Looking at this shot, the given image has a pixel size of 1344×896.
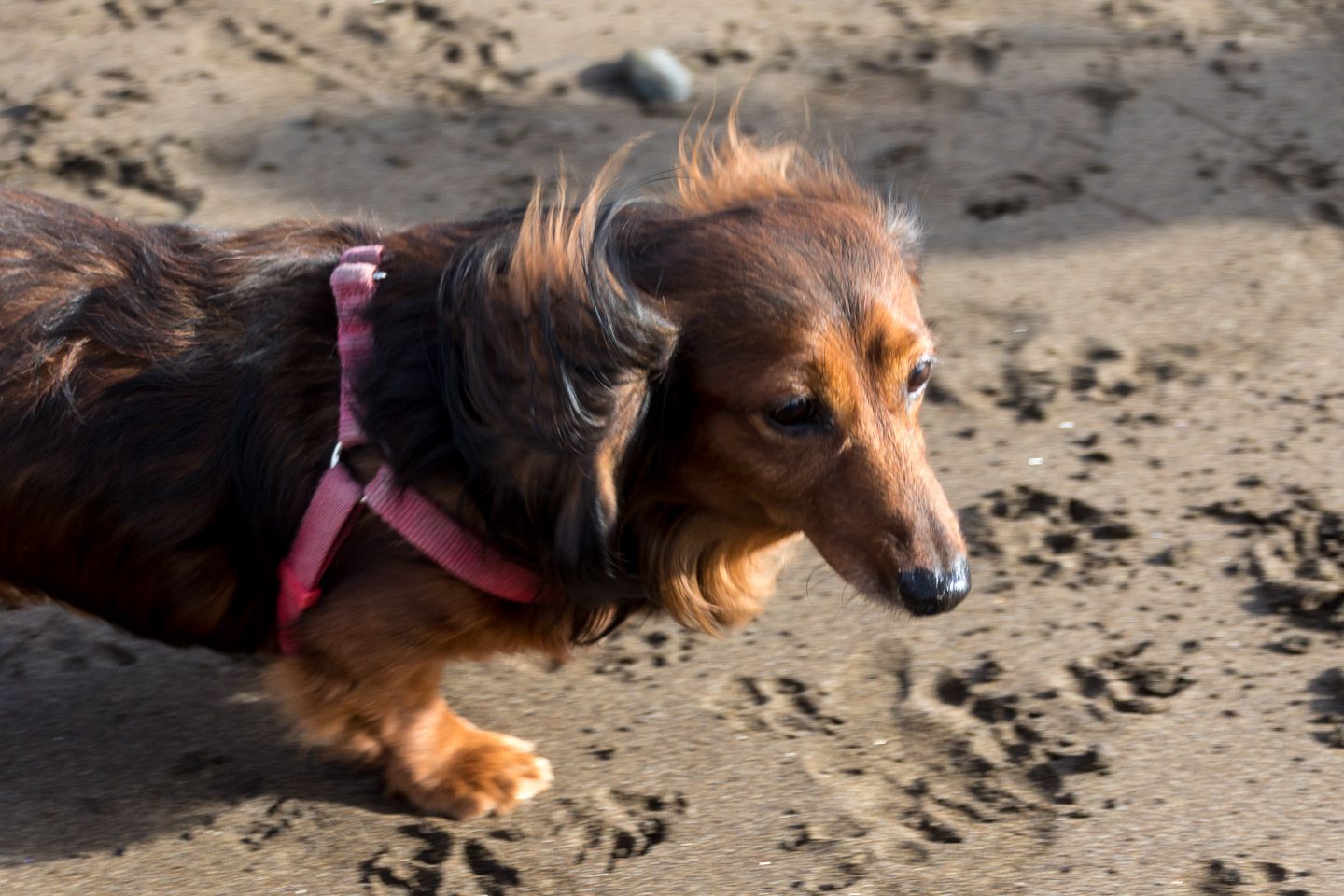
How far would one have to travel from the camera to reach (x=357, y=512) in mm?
2590

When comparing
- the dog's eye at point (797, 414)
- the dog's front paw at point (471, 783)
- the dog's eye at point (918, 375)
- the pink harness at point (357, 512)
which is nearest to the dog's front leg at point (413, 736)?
the dog's front paw at point (471, 783)

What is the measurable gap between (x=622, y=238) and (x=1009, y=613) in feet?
4.21

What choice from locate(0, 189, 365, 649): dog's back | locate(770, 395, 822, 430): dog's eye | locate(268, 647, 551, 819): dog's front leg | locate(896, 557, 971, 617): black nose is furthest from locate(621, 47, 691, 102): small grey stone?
locate(896, 557, 971, 617): black nose

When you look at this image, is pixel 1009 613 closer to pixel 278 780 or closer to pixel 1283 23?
pixel 278 780

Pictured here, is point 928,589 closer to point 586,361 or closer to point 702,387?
point 702,387

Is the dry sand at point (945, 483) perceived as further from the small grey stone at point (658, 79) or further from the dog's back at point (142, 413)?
the dog's back at point (142, 413)

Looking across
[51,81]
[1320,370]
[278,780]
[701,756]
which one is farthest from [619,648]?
[51,81]

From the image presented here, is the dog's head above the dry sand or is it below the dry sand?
above

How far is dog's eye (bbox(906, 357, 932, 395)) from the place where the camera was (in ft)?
8.32

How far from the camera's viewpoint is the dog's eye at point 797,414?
94.8 inches

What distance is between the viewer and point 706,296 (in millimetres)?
2447

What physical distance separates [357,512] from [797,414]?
30.8 inches

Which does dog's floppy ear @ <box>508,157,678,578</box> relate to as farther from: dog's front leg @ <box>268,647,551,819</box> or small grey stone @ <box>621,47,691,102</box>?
small grey stone @ <box>621,47,691,102</box>

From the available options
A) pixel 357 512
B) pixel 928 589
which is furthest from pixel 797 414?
pixel 357 512
